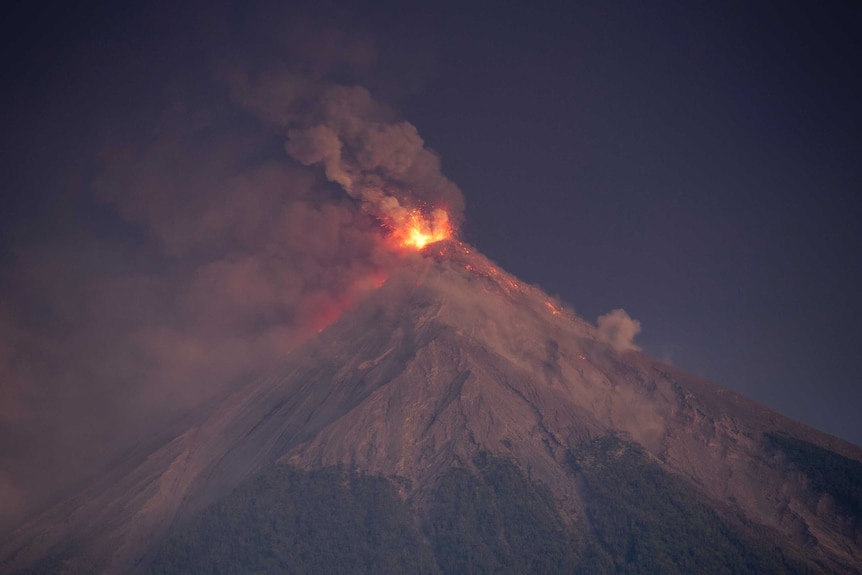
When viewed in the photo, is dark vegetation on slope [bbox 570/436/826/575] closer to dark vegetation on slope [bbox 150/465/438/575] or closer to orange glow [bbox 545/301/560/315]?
dark vegetation on slope [bbox 150/465/438/575]

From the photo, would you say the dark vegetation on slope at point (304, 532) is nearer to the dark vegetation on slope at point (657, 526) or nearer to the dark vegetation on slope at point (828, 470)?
the dark vegetation on slope at point (657, 526)

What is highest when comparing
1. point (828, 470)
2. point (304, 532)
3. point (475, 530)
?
point (828, 470)

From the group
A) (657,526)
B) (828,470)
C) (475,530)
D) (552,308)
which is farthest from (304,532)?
(828,470)

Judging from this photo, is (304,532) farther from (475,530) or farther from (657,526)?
(657,526)

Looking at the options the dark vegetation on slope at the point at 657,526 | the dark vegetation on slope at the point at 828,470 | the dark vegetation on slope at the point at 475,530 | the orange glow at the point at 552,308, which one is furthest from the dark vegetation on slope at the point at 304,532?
the dark vegetation on slope at the point at 828,470

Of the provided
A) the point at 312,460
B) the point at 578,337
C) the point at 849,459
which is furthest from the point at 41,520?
the point at 849,459

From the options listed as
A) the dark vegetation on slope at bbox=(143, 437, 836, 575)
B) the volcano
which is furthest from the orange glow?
the dark vegetation on slope at bbox=(143, 437, 836, 575)
